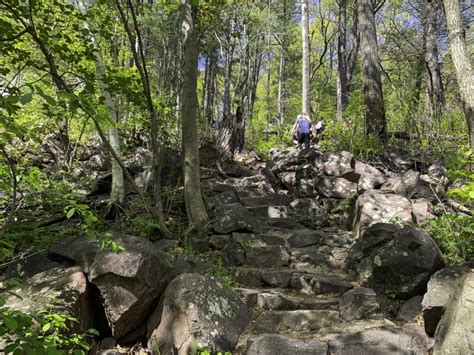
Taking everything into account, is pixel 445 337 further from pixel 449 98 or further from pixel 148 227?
pixel 449 98

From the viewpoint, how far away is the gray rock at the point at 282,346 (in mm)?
3191

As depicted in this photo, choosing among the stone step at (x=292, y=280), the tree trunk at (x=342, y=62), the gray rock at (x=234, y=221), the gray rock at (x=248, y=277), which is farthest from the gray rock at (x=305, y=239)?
→ the tree trunk at (x=342, y=62)

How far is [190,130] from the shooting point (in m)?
6.22

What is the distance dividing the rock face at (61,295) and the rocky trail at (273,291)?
0.01 m

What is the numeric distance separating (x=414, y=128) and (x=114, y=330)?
8.73 m

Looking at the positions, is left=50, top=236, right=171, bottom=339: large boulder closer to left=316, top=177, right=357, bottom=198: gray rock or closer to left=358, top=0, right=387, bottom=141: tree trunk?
left=316, top=177, right=357, bottom=198: gray rock

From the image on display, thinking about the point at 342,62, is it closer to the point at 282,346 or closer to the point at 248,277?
the point at 248,277

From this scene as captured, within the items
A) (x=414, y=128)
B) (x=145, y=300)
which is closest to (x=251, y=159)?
(x=414, y=128)

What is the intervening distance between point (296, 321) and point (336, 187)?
4.42 metres

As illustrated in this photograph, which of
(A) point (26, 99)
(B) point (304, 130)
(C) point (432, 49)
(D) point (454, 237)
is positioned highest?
(C) point (432, 49)

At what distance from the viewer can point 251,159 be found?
12000 mm

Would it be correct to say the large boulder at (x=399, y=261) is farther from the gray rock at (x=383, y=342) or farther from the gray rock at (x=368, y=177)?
the gray rock at (x=368, y=177)

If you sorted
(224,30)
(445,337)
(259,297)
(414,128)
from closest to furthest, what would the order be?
(445,337)
(259,297)
(414,128)
(224,30)

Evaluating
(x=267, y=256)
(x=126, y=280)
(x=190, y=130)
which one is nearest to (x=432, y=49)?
(x=190, y=130)
